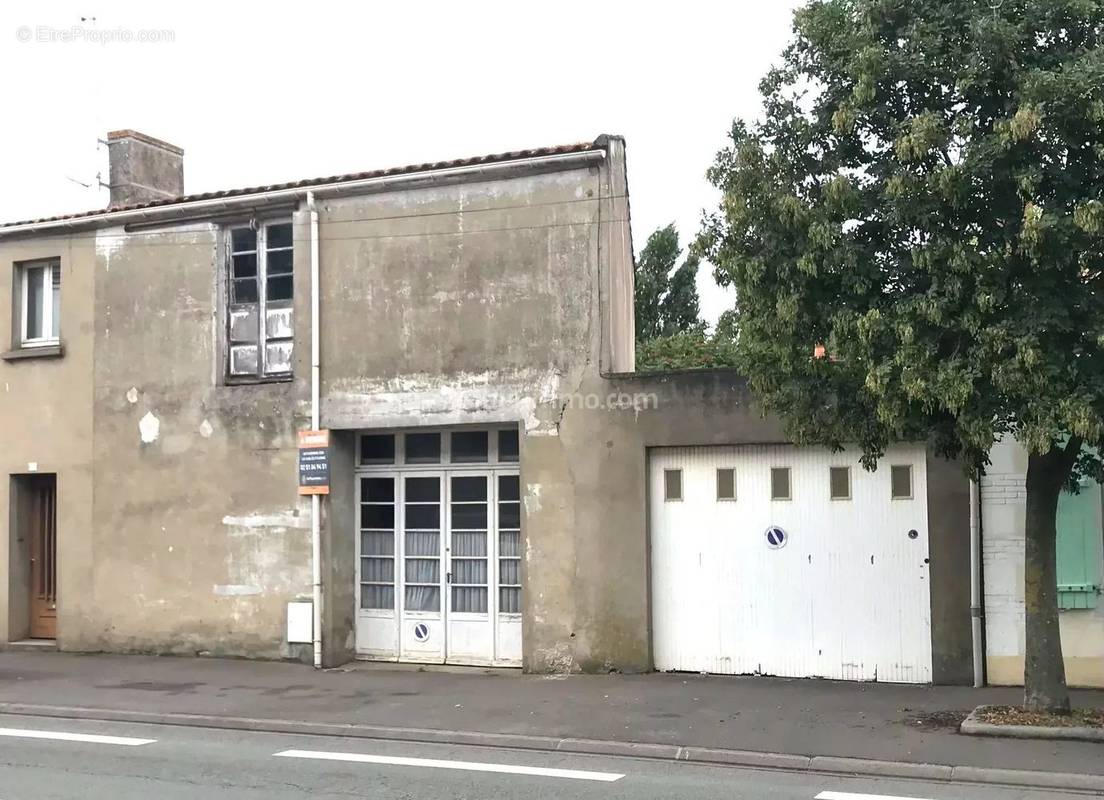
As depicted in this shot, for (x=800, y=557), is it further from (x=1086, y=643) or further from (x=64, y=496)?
(x=64, y=496)

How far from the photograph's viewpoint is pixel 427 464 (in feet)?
43.2

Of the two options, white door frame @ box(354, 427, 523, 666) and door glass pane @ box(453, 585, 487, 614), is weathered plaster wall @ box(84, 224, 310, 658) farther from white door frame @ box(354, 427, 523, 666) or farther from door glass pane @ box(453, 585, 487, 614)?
door glass pane @ box(453, 585, 487, 614)

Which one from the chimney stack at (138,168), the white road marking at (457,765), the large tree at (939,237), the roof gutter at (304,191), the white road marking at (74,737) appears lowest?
the white road marking at (74,737)

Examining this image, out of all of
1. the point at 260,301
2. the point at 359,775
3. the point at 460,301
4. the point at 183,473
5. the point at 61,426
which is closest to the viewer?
the point at 359,775

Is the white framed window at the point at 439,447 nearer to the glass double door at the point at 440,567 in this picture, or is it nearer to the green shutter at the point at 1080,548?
the glass double door at the point at 440,567

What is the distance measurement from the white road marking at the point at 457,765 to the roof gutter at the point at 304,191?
6.52m

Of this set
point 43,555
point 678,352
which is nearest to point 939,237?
point 43,555

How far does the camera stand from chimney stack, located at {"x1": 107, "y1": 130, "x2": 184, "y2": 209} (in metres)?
15.6

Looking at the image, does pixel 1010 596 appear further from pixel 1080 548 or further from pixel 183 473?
pixel 183 473

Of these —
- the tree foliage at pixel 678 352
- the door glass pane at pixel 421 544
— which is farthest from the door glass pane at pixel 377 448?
the tree foliage at pixel 678 352

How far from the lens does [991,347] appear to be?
25.1 ft

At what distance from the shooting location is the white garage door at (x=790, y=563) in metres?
10.9

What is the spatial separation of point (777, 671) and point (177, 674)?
20.9 feet

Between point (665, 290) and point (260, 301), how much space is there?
19.1 m
